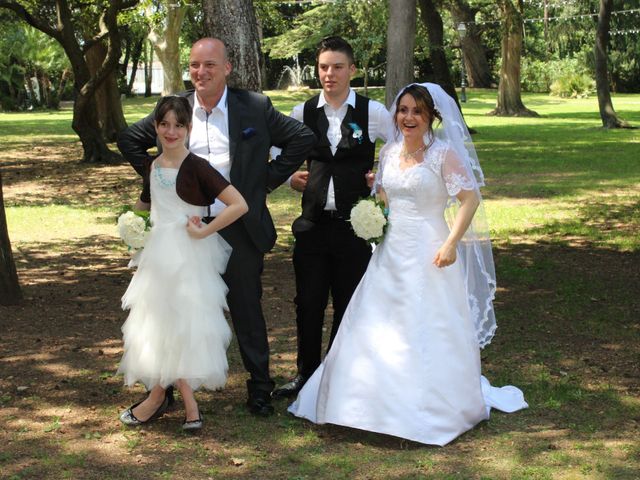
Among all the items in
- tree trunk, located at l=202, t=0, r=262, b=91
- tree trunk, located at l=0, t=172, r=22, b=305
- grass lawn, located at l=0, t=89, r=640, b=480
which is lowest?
grass lawn, located at l=0, t=89, r=640, b=480

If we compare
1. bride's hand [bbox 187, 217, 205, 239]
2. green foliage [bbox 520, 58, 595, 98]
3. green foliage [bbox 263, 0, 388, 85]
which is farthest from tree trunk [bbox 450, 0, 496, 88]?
bride's hand [bbox 187, 217, 205, 239]

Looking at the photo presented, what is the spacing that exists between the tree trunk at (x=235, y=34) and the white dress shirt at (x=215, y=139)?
3.06 meters

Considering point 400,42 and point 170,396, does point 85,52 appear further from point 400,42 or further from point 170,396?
point 170,396

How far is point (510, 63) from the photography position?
A: 43.9 meters

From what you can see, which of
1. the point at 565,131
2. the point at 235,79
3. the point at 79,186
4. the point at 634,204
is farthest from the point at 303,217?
the point at 565,131

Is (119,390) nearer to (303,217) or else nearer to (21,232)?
(303,217)

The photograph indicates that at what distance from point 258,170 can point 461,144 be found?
4.37 ft

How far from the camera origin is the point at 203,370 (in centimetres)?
617

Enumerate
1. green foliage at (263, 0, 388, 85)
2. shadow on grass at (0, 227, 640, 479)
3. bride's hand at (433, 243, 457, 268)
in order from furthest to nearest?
green foliage at (263, 0, 388, 85) < bride's hand at (433, 243, 457, 268) < shadow on grass at (0, 227, 640, 479)

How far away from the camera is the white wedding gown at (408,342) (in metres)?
6.16

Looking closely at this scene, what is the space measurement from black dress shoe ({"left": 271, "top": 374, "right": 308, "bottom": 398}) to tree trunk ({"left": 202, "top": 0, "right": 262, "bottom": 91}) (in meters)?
3.37

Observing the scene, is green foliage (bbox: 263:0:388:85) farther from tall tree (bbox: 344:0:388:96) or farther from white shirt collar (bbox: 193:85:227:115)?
white shirt collar (bbox: 193:85:227:115)

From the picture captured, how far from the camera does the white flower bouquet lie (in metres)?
6.18

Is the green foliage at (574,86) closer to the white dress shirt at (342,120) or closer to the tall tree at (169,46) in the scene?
the tall tree at (169,46)
